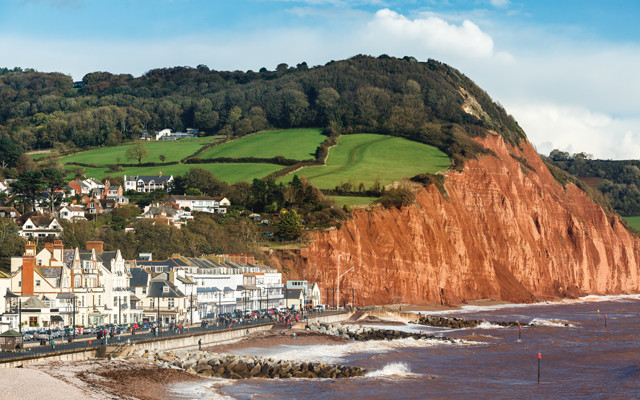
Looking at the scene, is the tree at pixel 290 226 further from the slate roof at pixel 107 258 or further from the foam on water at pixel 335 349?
the slate roof at pixel 107 258

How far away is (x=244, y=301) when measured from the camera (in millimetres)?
84438

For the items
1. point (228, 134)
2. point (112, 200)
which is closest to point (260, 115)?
point (228, 134)

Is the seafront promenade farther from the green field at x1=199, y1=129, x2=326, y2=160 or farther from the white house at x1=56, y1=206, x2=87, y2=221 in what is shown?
the green field at x1=199, y1=129, x2=326, y2=160

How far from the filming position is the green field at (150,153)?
6048 inches

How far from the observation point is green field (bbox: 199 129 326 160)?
147625 mm

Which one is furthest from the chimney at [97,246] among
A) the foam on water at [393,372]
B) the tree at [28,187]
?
the tree at [28,187]

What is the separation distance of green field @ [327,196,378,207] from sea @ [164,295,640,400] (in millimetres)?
29683

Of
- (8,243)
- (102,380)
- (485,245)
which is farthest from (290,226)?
(102,380)

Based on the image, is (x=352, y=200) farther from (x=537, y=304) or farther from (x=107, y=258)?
(x=107, y=258)

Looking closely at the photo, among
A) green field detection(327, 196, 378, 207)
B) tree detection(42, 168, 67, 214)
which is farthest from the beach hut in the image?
green field detection(327, 196, 378, 207)

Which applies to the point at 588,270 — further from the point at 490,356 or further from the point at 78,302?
the point at 78,302

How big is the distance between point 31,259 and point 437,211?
6933cm

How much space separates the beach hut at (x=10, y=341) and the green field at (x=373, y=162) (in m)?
79.6

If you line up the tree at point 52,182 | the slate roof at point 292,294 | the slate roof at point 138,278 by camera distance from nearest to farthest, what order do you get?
the slate roof at point 138,278, the slate roof at point 292,294, the tree at point 52,182
